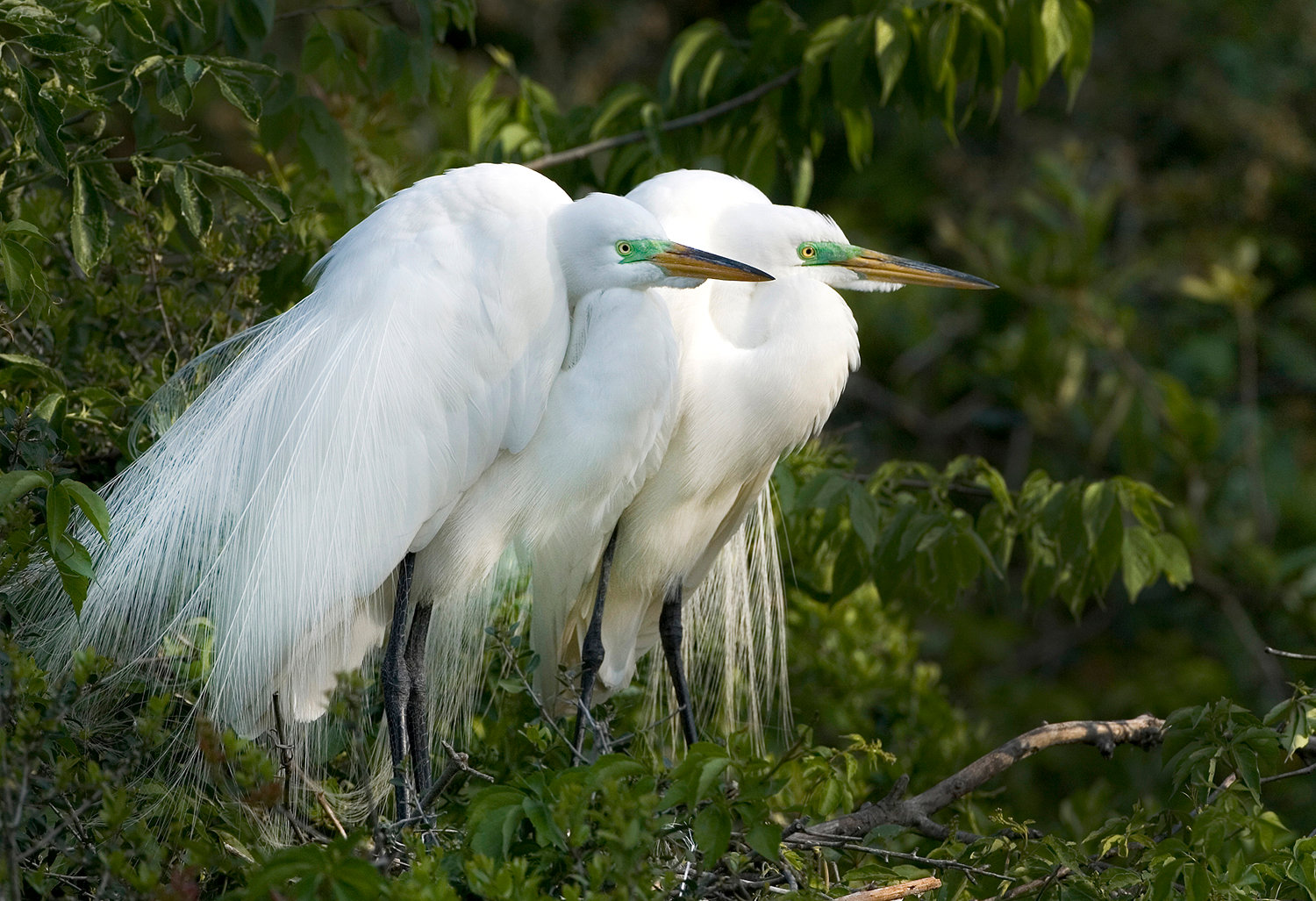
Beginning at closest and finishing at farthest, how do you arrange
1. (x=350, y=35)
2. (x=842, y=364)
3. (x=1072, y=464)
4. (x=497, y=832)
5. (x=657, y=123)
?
(x=497, y=832) < (x=842, y=364) < (x=657, y=123) < (x=350, y=35) < (x=1072, y=464)

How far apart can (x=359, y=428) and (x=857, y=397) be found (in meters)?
3.77

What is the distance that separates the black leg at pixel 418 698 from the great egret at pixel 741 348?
0.31 meters

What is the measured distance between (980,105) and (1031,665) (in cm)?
256

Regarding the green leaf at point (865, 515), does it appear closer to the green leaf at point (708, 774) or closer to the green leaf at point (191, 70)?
the green leaf at point (708, 774)

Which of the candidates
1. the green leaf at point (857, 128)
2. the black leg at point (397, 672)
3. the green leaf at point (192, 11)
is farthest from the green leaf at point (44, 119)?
the green leaf at point (857, 128)

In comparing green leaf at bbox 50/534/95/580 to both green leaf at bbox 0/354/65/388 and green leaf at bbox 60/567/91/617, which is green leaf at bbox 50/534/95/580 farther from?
green leaf at bbox 0/354/65/388

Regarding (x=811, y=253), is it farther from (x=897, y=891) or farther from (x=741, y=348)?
(x=897, y=891)

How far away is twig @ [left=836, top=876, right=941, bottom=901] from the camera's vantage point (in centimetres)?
178

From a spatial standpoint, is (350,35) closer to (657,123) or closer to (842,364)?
(657,123)

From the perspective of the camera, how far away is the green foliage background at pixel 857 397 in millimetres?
1708

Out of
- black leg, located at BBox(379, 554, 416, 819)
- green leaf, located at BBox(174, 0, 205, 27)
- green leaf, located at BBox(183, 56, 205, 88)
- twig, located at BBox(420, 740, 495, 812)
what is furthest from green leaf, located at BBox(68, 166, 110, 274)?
twig, located at BBox(420, 740, 495, 812)

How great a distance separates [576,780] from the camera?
161 cm

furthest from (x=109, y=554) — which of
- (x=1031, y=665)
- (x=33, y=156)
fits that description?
(x=1031, y=665)

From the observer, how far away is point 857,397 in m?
5.75
